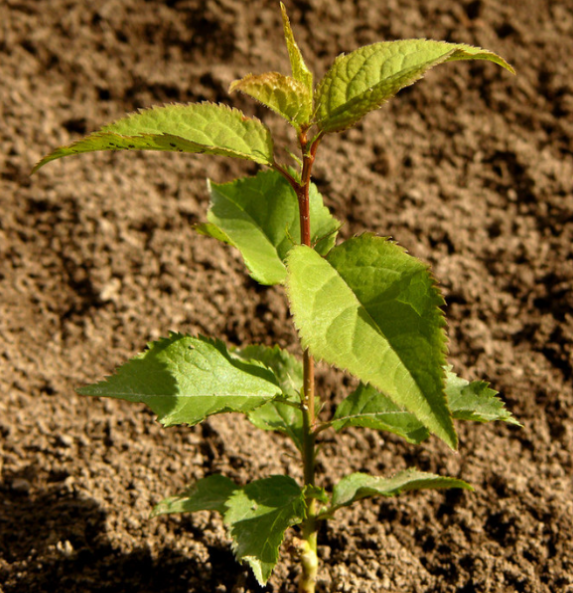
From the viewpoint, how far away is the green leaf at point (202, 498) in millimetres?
1798

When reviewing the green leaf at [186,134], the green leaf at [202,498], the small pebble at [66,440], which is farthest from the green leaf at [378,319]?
the small pebble at [66,440]

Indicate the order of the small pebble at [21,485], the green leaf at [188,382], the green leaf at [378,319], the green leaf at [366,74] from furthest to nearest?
the small pebble at [21,485], the green leaf at [188,382], the green leaf at [366,74], the green leaf at [378,319]

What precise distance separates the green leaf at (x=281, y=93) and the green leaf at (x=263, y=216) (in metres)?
0.33

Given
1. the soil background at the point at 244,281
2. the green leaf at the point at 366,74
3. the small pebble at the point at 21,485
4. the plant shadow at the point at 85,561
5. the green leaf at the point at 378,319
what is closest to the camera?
the green leaf at the point at 378,319

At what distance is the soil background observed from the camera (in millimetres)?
2074

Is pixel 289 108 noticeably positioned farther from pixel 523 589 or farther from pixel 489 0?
pixel 489 0

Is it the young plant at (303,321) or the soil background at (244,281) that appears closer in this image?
the young plant at (303,321)

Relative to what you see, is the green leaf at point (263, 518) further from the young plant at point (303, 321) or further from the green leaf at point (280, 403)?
the green leaf at point (280, 403)

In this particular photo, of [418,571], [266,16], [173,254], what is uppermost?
[266,16]

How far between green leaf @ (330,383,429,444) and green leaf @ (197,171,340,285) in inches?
15.6

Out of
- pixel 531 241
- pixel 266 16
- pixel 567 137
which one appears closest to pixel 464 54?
pixel 531 241

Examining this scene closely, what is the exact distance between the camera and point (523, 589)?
196 cm

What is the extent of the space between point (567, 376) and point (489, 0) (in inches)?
85.5

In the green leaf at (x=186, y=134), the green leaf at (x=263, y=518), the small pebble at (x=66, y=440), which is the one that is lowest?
the small pebble at (x=66, y=440)
